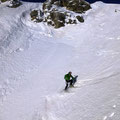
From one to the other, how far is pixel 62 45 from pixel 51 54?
3.09 meters

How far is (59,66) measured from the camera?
62.6ft

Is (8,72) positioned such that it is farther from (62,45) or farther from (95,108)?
(95,108)

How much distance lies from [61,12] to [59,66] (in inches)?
616

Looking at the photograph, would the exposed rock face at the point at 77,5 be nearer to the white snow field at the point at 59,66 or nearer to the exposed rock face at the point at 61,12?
the exposed rock face at the point at 61,12

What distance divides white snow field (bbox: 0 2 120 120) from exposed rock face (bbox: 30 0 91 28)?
1.34 metres

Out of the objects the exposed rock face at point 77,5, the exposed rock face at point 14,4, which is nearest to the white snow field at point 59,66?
the exposed rock face at point 14,4

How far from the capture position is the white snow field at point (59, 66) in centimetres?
1084

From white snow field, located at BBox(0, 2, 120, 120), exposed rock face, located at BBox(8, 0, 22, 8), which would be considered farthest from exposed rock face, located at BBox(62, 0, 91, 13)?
exposed rock face, located at BBox(8, 0, 22, 8)

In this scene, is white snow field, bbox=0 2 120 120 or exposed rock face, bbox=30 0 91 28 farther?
exposed rock face, bbox=30 0 91 28

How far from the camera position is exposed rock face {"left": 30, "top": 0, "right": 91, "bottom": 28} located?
30.2 m

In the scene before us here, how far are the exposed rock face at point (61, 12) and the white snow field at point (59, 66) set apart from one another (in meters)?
1.34

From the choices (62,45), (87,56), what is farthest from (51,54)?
(87,56)

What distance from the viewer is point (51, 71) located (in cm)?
1828

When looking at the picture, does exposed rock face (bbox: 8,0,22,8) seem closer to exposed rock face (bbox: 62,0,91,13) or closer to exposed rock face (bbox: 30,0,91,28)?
exposed rock face (bbox: 30,0,91,28)
